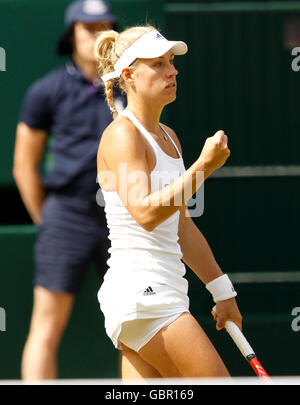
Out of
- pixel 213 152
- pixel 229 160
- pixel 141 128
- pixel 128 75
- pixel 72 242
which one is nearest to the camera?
pixel 213 152

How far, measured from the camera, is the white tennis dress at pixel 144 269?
350 centimetres

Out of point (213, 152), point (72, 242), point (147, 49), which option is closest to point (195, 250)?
point (213, 152)

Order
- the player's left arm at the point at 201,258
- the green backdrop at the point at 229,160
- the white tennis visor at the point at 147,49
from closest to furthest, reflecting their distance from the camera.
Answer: the white tennis visor at the point at 147,49
the player's left arm at the point at 201,258
the green backdrop at the point at 229,160

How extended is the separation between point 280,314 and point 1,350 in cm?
157

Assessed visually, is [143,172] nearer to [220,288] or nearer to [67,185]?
[220,288]

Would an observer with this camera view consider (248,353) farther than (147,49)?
Yes

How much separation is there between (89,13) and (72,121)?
56 centimetres

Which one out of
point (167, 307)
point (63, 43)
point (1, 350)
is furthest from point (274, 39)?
point (167, 307)

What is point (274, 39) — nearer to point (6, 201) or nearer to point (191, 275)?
point (191, 275)

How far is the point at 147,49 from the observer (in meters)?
3.64

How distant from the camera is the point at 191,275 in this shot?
19.2ft

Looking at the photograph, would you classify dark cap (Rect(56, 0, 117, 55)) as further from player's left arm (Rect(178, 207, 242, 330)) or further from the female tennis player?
player's left arm (Rect(178, 207, 242, 330))

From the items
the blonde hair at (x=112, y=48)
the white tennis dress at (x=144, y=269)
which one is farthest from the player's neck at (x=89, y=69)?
the white tennis dress at (x=144, y=269)

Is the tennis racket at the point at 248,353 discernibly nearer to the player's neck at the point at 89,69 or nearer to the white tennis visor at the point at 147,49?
the white tennis visor at the point at 147,49
